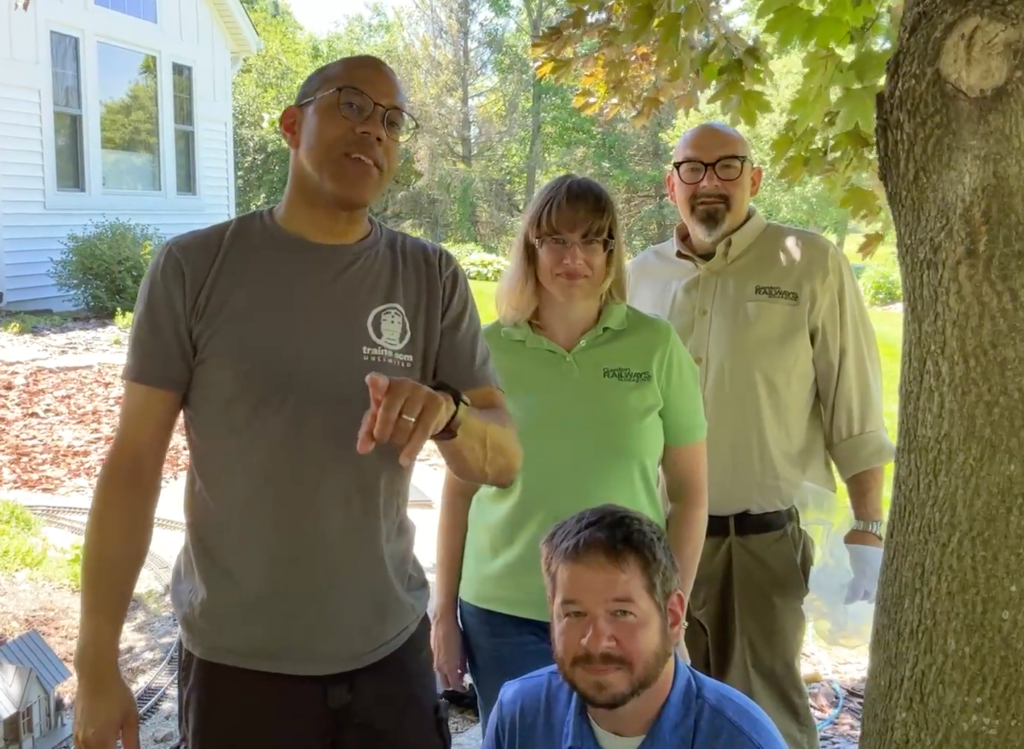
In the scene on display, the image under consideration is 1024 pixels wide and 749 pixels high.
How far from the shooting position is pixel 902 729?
1.69 m

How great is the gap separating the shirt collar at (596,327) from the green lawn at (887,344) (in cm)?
→ 294

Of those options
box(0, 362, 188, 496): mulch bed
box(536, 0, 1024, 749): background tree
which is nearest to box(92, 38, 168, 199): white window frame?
box(0, 362, 188, 496): mulch bed

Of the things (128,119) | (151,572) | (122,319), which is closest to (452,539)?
(151,572)

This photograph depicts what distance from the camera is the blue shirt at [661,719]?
1.55 meters

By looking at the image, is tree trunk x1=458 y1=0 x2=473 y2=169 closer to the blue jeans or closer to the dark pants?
the blue jeans

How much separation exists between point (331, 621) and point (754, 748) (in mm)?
732

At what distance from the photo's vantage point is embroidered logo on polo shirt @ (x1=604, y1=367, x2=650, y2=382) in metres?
2.19

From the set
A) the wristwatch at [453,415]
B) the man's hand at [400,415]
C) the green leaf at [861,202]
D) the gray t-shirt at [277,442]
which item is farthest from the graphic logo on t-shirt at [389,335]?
the green leaf at [861,202]

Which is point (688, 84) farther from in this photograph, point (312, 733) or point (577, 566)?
point (312, 733)

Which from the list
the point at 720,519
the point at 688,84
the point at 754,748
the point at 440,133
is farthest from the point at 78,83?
the point at 754,748

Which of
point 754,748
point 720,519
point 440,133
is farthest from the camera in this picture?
point 440,133

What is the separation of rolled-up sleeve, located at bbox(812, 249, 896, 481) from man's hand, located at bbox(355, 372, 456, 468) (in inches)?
61.1

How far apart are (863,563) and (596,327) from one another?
44.9 inches

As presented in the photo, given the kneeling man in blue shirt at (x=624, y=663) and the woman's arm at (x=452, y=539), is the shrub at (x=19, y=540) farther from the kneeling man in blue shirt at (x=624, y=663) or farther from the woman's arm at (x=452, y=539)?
the kneeling man in blue shirt at (x=624, y=663)
